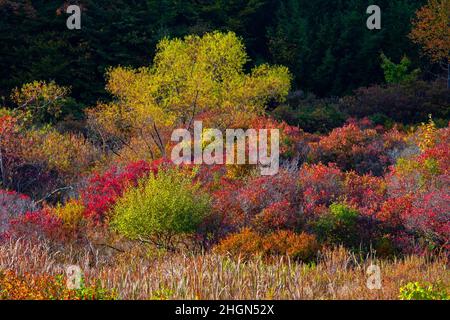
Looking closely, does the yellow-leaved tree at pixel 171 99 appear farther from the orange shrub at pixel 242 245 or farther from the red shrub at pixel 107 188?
the orange shrub at pixel 242 245

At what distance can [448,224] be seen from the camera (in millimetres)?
12898

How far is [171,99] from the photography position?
84.0 ft

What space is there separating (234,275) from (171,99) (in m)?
15.8

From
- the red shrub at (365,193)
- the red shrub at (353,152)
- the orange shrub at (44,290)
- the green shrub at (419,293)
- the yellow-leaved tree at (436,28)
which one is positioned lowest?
the orange shrub at (44,290)

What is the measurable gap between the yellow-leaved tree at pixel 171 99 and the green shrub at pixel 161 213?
996cm

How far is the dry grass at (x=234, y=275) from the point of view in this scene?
9.61 m

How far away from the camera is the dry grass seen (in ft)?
31.5

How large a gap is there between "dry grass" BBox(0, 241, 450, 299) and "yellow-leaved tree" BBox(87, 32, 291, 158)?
39.5 ft

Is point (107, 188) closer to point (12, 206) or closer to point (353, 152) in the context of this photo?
point (12, 206)

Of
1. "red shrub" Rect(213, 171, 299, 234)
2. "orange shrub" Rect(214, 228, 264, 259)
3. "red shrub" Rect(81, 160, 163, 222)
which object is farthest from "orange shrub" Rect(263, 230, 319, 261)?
"red shrub" Rect(81, 160, 163, 222)

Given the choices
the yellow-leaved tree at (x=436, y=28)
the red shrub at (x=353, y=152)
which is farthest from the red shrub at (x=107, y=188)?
the yellow-leaved tree at (x=436, y=28)

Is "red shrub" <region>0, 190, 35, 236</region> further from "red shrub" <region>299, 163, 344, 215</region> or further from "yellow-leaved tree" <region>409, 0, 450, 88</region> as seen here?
"yellow-leaved tree" <region>409, 0, 450, 88</region>

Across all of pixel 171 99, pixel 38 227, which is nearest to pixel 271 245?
pixel 38 227
